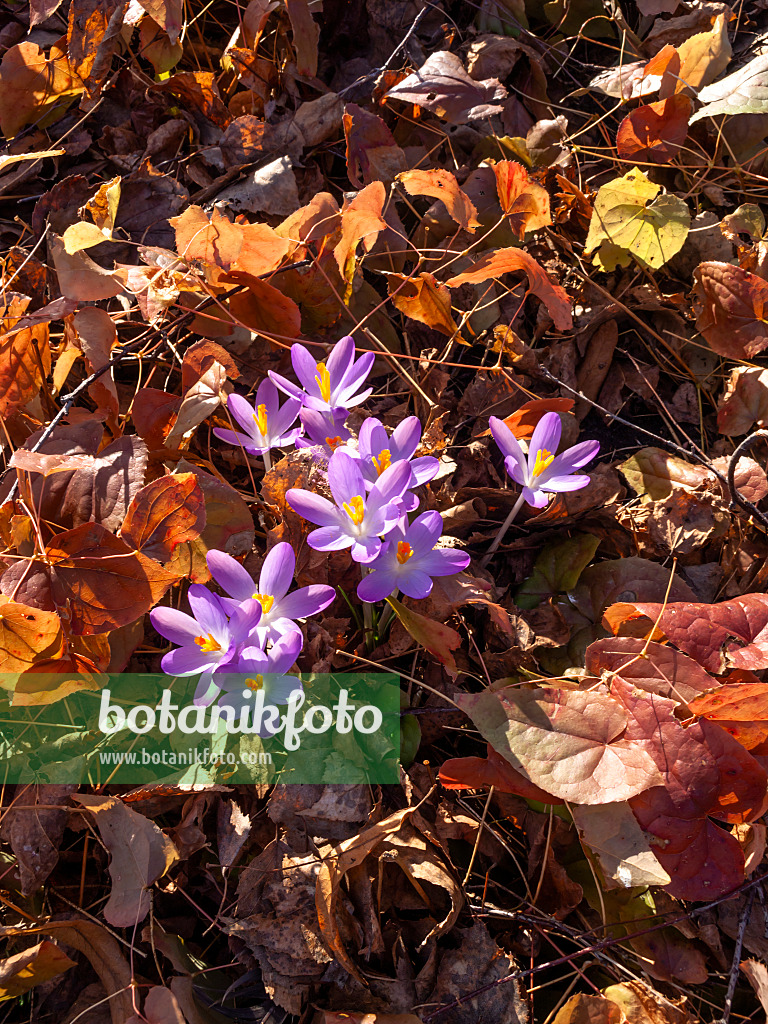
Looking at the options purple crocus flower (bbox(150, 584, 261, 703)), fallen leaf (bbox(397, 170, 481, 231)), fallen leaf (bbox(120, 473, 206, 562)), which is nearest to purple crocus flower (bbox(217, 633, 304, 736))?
purple crocus flower (bbox(150, 584, 261, 703))

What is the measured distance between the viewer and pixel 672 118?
1.73 metres

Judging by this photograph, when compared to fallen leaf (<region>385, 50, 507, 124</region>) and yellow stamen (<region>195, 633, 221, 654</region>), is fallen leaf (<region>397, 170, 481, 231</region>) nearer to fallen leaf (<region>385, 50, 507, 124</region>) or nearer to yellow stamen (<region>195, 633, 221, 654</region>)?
fallen leaf (<region>385, 50, 507, 124</region>)

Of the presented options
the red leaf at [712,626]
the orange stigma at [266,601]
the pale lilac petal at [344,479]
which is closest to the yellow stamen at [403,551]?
the pale lilac petal at [344,479]

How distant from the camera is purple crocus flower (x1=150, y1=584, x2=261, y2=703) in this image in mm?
1014

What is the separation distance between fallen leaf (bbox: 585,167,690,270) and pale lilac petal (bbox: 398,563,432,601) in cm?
103

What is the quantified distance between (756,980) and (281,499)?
1.13m

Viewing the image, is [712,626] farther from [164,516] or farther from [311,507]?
[164,516]

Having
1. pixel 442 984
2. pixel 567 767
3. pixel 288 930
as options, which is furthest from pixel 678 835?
pixel 288 930

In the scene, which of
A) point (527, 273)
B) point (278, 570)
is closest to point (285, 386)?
point (278, 570)

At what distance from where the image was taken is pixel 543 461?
127cm

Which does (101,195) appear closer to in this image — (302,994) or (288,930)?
(288,930)

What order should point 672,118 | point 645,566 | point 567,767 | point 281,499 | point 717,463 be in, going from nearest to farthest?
point 567,767 → point 281,499 → point 645,566 → point 717,463 → point 672,118

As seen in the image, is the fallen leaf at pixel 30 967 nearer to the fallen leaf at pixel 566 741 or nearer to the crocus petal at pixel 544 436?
the fallen leaf at pixel 566 741

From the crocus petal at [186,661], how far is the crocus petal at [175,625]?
0.02 metres
